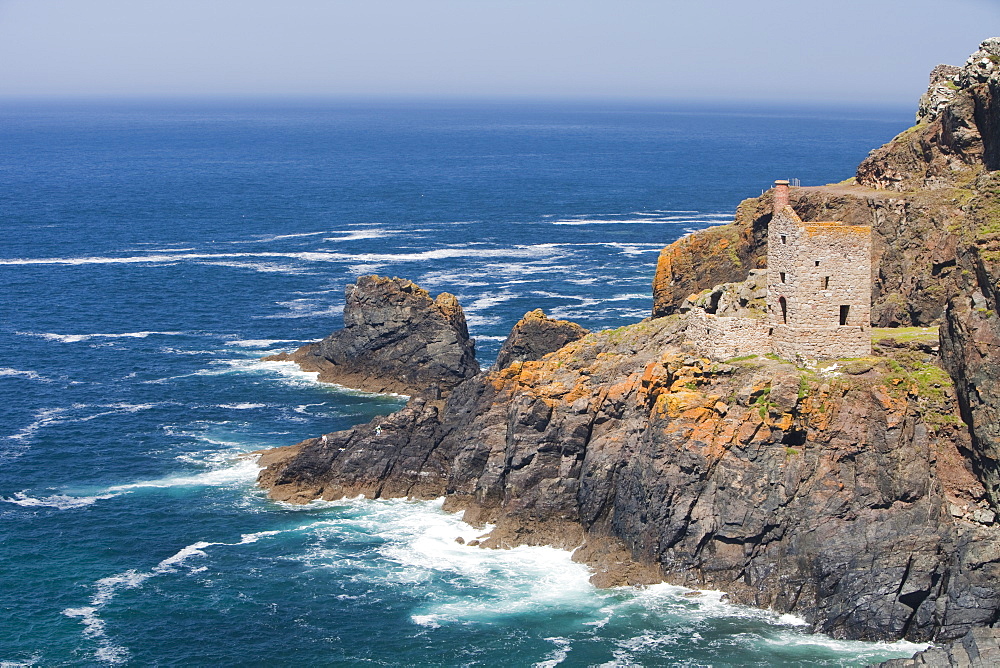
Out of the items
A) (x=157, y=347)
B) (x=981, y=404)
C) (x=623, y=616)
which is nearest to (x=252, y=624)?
(x=623, y=616)

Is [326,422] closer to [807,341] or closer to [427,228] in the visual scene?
[807,341]

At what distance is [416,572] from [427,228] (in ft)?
430

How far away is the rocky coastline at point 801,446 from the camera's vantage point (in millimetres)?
61594

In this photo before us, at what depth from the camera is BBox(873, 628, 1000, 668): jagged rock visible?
172 feet

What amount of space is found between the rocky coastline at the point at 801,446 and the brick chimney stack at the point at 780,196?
5.98m

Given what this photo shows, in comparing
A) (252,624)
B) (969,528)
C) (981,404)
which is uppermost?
(981,404)

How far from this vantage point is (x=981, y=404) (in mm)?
62094

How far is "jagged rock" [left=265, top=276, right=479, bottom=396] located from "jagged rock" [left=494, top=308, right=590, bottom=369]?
6307 millimetres

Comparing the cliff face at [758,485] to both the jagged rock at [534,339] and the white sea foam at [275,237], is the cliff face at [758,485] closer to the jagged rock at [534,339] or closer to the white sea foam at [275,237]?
the jagged rock at [534,339]

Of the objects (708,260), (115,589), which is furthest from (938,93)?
(115,589)

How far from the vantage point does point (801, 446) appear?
6556 centimetres

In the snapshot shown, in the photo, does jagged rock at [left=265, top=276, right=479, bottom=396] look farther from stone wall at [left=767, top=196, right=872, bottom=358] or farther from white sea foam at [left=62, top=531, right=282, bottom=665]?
stone wall at [left=767, top=196, right=872, bottom=358]

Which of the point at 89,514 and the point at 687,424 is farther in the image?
the point at 89,514

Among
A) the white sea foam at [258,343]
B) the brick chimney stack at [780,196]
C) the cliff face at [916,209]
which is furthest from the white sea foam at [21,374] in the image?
the brick chimney stack at [780,196]
